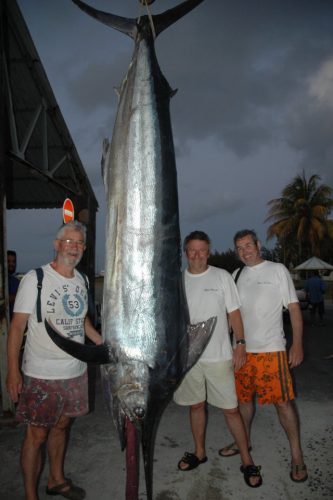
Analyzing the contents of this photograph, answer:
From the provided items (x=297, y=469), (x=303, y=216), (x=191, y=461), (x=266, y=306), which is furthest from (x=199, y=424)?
(x=303, y=216)

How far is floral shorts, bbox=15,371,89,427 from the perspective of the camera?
199cm

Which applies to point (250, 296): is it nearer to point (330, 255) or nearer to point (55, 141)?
point (55, 141)

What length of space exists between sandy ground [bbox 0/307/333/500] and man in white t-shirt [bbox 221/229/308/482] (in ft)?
0.50

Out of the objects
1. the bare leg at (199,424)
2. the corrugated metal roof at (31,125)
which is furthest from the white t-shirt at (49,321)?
the corrugated metal roof at (31,125)

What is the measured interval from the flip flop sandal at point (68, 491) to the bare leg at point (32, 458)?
231 mm

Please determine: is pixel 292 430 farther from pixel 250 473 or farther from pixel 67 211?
pixel 67 211

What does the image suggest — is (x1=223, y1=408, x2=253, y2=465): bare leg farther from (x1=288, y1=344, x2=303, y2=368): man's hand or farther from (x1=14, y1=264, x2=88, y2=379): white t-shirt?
(x1=14, y1=264, x2=88, y2=379): white t-shirt

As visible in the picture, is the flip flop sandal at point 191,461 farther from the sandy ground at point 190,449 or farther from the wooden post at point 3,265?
the wooden post at point 3,265

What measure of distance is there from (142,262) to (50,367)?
2.54 ft

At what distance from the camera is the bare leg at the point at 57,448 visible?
2148 mm

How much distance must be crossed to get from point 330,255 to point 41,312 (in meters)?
32.1

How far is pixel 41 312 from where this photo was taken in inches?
79.4

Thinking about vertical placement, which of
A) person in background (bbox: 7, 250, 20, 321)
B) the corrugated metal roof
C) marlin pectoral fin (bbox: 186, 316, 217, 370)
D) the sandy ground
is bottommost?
the sandy ground

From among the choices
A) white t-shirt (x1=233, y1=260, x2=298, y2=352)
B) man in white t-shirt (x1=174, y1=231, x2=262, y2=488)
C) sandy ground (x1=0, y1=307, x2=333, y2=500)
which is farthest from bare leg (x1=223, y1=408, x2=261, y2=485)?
white t-shirt (x1=233, y1=260, x2=298, y2=352)
